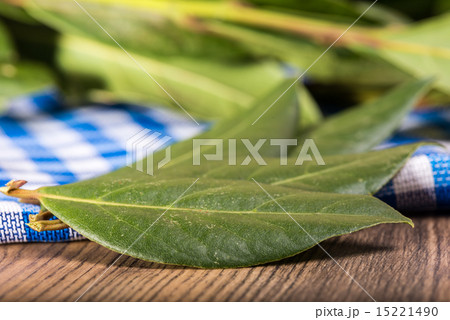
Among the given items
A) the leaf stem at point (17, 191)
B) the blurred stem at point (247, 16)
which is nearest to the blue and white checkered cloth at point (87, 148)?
the leaf stem at point (17, 191)

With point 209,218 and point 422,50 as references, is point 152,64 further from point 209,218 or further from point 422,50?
point 209,218

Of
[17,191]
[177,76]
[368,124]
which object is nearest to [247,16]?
[177,76]

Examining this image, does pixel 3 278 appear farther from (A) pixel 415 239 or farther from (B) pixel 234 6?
(B) pixel 234 6

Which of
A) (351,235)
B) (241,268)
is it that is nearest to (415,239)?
(351,235)

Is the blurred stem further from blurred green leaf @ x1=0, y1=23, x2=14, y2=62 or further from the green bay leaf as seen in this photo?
the green bay leaf

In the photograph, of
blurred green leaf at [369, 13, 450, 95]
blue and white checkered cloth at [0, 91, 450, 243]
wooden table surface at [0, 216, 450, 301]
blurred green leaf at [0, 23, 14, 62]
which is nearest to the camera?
wooden table surface at [0, 216, 450, 301]

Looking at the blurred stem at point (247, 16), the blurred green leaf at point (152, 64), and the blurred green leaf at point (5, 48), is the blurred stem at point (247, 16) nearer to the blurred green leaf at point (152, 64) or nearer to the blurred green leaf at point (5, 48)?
the blurred green leaf at point (152, 64)

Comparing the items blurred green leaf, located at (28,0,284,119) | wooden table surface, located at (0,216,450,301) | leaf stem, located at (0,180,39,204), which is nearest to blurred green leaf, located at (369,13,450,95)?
blurred green leaf, located at (28,0,284,119)
